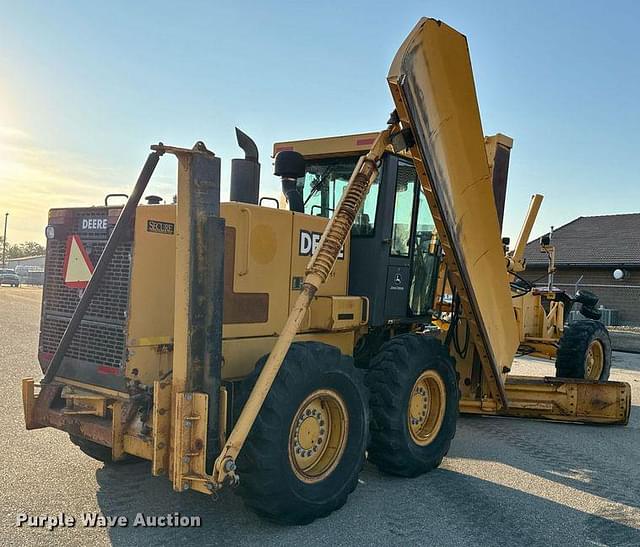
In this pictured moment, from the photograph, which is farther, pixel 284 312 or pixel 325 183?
pixel 325 183

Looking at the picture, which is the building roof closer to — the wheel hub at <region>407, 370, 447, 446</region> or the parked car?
the wheel hub at <region>407, 370, 447, 446</region>

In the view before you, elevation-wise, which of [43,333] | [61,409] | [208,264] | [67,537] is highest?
[208,264]

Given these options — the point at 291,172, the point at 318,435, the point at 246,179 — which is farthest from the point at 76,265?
the point at 318,435

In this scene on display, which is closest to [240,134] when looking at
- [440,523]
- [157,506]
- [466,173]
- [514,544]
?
[466,173]

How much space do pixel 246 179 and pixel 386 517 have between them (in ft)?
8.87

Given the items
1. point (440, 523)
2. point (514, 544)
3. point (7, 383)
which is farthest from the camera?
point (7, 383)

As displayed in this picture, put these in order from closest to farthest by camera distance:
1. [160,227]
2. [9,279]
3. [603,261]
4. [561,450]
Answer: [160,227] → [561,450] → [603,261] → [9,279]

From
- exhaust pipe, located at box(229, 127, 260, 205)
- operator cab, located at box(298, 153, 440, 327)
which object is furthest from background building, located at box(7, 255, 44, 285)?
exhaust pipe, located at box(229, 127, 260, 205)

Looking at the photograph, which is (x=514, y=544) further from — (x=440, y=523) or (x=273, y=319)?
(x=273, y=319)

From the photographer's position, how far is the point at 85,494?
450 centimetres

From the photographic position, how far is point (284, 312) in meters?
4.84

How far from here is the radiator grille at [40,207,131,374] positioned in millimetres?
4121

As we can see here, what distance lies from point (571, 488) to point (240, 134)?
396cm

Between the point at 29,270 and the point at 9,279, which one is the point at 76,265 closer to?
the point at 9,279
